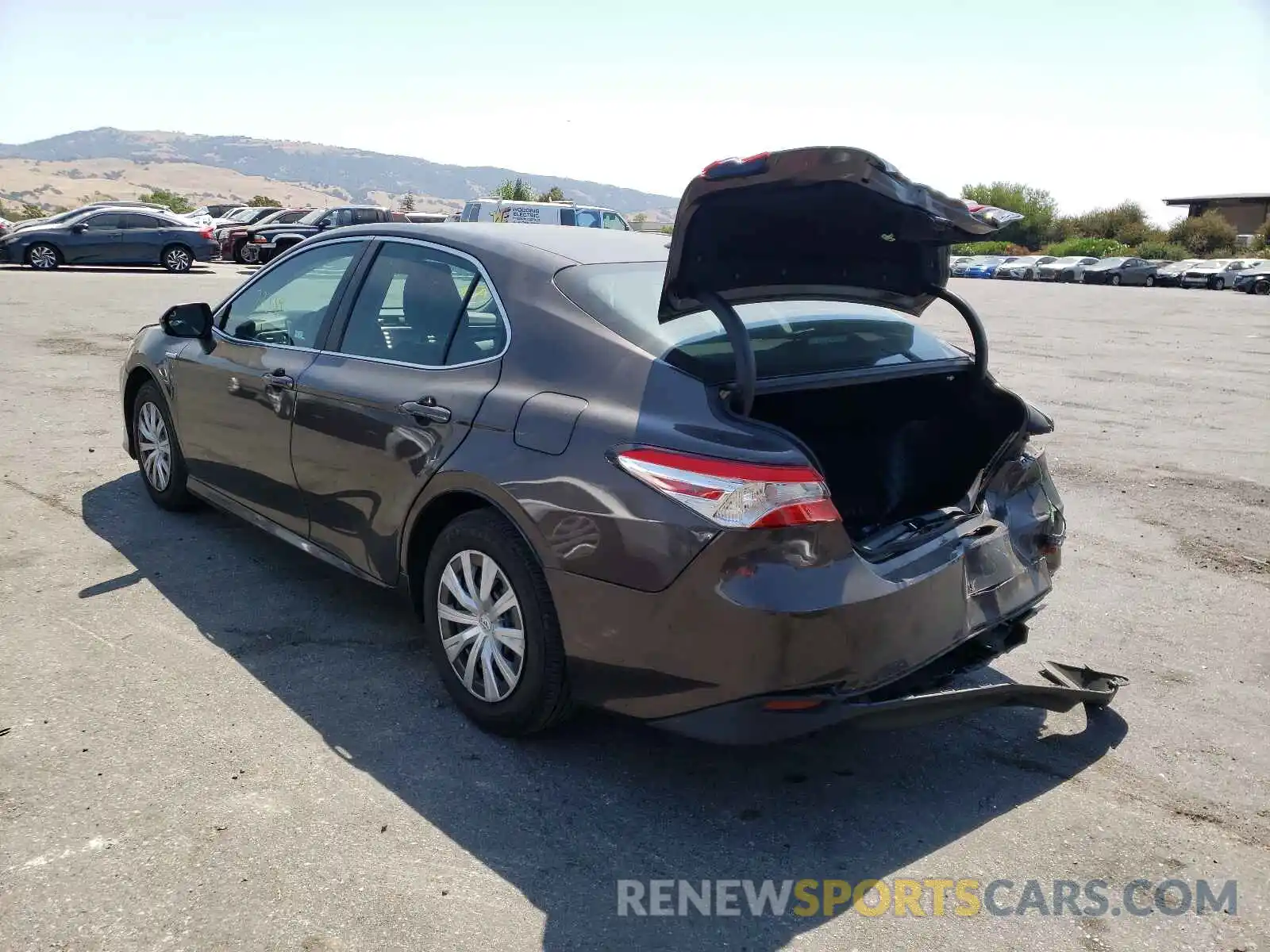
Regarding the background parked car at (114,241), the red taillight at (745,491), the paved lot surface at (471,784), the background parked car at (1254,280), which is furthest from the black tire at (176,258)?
the background parked car at (1254,280)

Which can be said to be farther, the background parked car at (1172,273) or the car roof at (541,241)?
the background parked car at (1172,273)

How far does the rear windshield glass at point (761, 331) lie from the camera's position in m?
3.37

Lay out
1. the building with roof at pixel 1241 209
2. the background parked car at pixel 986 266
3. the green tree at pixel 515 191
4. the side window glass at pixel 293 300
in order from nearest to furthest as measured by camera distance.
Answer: the side window glass at pixel 293 300 → the background parked car at pixel 986 266 → the green tree at pixel 515 191 → the building with roof at pixel 1241 209

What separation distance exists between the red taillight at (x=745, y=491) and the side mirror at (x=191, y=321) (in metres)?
3.19

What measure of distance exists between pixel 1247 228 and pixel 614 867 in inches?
3534

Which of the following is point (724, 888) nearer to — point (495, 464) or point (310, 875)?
point (310, 875)

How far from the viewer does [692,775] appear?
137 inches

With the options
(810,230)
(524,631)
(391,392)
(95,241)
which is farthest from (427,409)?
(95,241)

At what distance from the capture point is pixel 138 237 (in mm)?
26688

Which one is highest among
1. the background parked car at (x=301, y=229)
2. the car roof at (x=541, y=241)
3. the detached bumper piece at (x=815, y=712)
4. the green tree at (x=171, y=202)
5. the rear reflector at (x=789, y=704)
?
the green tree at (x=171, y=202)

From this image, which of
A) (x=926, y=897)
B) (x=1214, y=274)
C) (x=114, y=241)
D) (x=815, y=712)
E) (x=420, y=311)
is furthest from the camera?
(x=1214, y=274)

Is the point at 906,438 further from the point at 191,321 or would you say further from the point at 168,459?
the point at 168,459

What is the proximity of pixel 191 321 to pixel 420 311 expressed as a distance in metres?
1.75

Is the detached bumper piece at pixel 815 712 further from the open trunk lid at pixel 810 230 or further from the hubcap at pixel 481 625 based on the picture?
the open trunk lid at pixel 810 230
